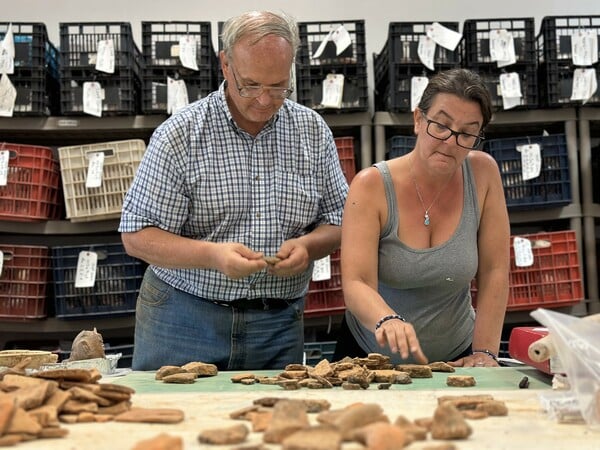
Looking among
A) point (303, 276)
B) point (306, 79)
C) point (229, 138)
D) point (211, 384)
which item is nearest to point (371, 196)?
point (303, 276)

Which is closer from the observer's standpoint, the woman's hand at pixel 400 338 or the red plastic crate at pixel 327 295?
the woman's hand at pixel 400 338

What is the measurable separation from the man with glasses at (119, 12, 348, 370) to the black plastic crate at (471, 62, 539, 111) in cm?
165

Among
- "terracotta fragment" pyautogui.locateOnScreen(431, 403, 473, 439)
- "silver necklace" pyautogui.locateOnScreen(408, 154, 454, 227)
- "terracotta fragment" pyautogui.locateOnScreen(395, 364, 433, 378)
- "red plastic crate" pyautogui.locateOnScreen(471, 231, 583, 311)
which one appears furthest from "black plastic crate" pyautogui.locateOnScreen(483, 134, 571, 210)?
"terracotta fragment" pyautogui.locateOnScreen(431, 403, 473, 439)

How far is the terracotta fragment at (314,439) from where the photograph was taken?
0.73 meters

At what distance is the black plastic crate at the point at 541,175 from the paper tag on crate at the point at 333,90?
0.75 m

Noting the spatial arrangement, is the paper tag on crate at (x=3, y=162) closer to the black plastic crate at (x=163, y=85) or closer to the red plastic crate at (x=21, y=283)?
the red plastic crate at (x=21, y=283)

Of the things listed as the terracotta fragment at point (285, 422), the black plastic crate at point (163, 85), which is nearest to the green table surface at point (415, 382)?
the terracotta fragment at point (285, 422)

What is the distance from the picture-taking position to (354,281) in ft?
5.42

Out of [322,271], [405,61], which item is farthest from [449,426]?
[405,61]

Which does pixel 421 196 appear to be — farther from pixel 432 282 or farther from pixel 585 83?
pixel 585 83

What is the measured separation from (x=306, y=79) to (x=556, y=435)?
248 centimetres

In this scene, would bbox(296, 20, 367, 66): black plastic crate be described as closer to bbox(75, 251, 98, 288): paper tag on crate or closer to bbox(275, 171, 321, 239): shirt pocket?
bbox(75, 251, 98, 288): paper tag on crate

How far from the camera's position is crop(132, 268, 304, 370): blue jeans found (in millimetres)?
1738

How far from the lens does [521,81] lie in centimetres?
318
